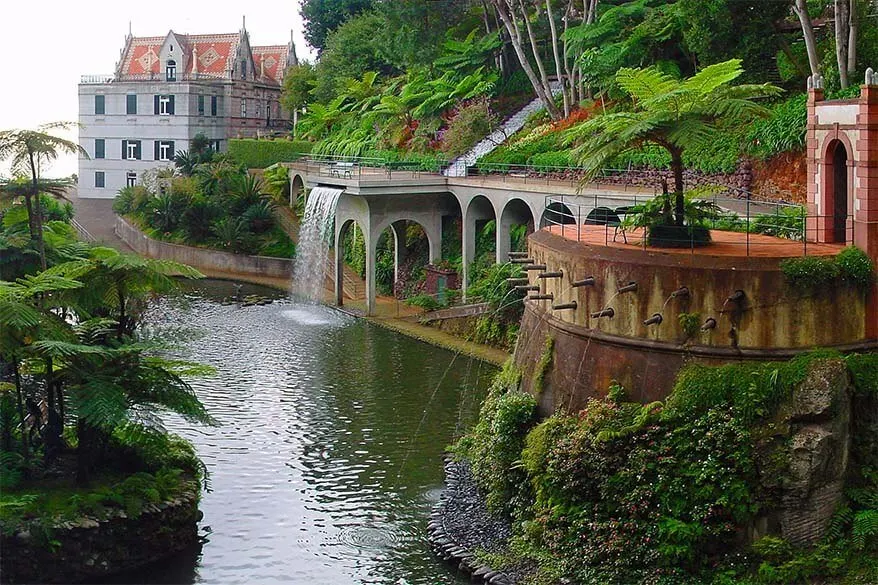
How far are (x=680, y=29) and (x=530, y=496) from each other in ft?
80.8

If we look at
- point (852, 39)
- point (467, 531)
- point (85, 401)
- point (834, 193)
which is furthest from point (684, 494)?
point (852, 39)

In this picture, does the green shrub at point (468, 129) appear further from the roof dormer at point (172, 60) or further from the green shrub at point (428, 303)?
the roof dormer at point (172, 60)

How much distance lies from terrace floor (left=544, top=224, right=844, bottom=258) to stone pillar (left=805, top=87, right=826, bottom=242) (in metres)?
0.42

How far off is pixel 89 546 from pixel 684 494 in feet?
29.3

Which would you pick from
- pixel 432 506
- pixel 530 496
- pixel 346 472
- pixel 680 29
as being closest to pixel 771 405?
pixel 530 496

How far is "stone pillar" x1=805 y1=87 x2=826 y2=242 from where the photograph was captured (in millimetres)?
22906

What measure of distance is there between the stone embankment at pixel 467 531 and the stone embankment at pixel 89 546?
14.0 feet

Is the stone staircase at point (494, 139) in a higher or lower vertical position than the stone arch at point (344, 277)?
higher

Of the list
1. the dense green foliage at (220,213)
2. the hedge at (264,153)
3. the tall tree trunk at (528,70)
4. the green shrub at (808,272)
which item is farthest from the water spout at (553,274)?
the hedge at (264,153)

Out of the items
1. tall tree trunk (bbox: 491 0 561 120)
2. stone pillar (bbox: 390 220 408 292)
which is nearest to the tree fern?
stone pillar (bbox: 390 220 408 292)

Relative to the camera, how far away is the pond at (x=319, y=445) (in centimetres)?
2088

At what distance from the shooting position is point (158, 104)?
73625mm

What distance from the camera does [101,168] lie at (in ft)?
246

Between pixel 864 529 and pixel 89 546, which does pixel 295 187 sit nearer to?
pixel 89 546
